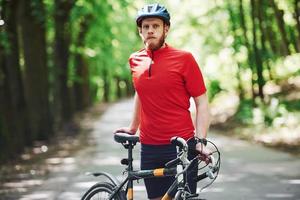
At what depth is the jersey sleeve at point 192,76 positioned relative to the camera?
453 centimetres

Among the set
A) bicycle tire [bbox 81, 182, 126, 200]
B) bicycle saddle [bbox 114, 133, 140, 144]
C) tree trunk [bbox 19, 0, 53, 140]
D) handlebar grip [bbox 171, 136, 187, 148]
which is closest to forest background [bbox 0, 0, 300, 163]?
tree trunk [bbox 19, 0, 53, 140]

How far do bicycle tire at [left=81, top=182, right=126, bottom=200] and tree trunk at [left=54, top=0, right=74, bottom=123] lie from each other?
17.2 metres

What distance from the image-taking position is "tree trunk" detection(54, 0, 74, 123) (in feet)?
76.3

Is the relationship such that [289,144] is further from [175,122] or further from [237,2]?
[175,122]

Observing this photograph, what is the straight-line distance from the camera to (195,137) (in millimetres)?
4516

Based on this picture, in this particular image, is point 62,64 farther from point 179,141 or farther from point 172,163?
point 179,141

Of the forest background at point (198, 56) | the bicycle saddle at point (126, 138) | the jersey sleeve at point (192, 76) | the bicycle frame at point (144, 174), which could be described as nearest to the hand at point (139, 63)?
the jersey sleeve at point (192, 76)

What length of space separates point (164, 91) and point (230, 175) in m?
6.96

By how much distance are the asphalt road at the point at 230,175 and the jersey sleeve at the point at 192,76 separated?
15.4ft

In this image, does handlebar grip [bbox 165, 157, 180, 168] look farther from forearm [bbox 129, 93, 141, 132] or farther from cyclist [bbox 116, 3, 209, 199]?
forearm [bbox 129, 93, 141, 132]

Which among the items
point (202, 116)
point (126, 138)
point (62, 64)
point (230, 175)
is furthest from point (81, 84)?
point (202, 116)

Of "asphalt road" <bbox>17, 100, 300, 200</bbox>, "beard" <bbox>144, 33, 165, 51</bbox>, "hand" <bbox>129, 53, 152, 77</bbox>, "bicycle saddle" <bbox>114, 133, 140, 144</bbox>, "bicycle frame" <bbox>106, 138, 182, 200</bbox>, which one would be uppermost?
"beard" <bbox>144, 33, 165, 51</bbox>

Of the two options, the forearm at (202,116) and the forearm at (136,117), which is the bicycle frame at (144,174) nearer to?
the forearm at (136,117)

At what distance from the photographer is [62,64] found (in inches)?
979
